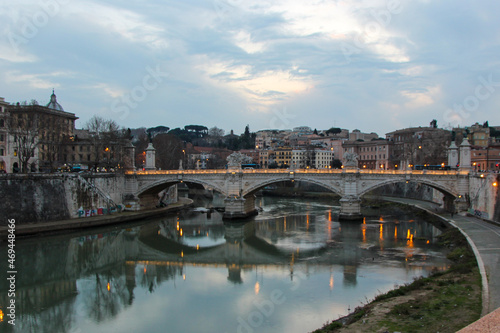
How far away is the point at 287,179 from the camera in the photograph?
119ft

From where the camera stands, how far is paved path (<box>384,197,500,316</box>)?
11.8 metres

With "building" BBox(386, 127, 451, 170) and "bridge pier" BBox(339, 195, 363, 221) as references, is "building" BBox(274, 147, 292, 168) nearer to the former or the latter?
"building" BBox(386, 127, 451, 170)

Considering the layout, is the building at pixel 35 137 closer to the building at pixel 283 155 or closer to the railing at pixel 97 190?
the railing at pixel 97 190

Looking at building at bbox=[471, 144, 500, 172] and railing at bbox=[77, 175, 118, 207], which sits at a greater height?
building at bbox=[471, 144, 500, 172]

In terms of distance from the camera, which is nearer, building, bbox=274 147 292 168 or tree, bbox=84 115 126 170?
tree, bbox=84 115 126 170

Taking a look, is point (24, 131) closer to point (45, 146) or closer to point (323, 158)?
point (45, 146)

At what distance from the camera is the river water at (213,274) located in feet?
47.5

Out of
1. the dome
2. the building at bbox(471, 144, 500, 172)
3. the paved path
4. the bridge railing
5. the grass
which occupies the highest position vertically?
the dome

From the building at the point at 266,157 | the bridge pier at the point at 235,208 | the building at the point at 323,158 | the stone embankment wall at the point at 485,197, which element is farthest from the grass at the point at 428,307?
the building at the point at 266,157

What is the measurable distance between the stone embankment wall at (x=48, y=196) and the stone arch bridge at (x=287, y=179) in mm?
3990

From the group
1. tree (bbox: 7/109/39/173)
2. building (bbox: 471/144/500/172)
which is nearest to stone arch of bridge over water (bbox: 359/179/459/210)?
building (bbox: 471/144/500/172)

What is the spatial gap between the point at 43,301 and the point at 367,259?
48.7 ft

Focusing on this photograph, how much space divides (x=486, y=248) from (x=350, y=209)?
1585 centimetres

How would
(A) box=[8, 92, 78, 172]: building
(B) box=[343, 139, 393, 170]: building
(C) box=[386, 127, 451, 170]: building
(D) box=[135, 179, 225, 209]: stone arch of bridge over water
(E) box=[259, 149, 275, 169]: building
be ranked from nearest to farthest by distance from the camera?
(A) box=[8, 92, 78, 172]: building, (D) box=[135, 179, 225, 209]: stone arch of bridge over water, (C) box=[386, 127, 451, 170]: building, (B) box=[343, 139, 393, 170]: building, (E) box=[259, 149, 275, 169]: building
